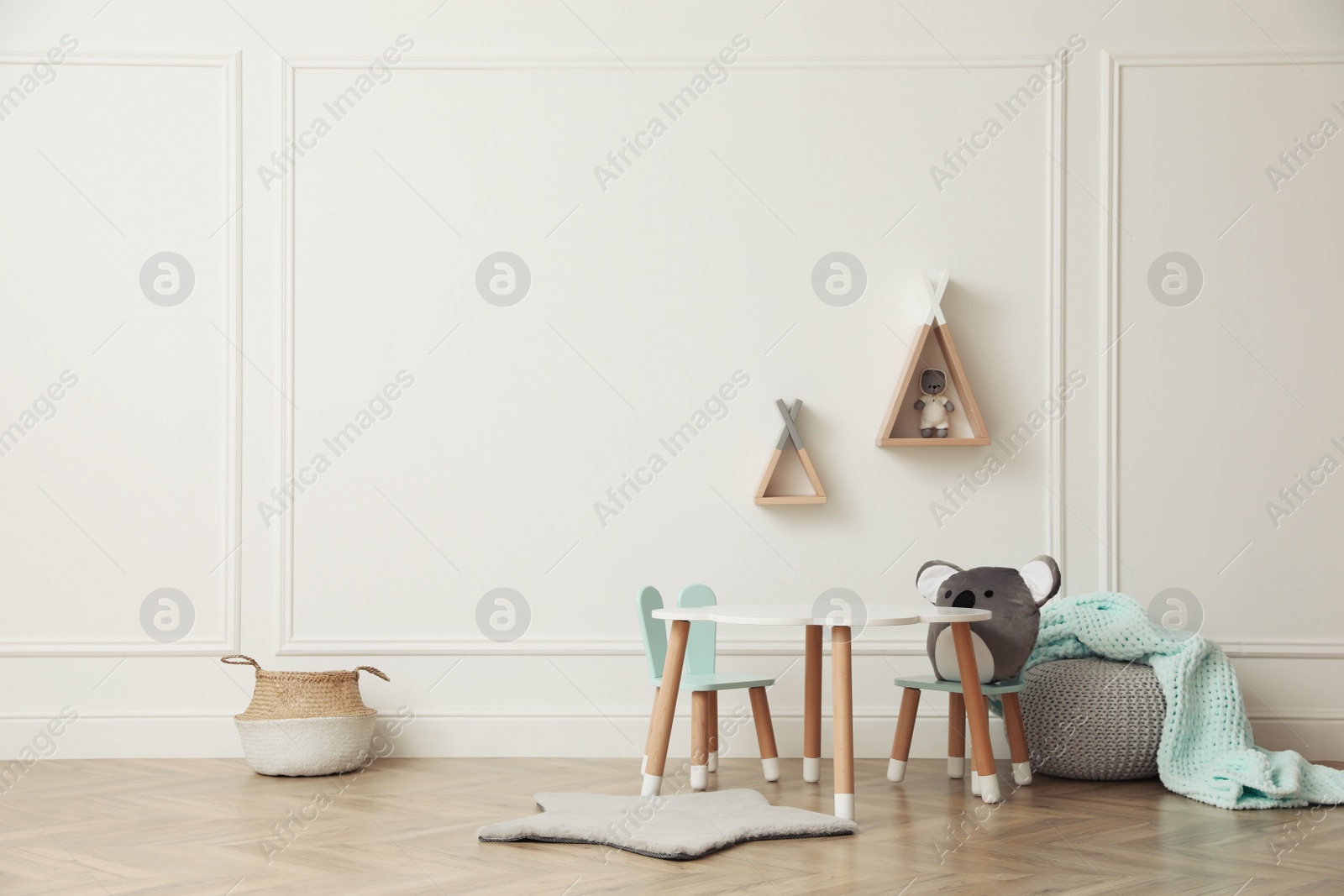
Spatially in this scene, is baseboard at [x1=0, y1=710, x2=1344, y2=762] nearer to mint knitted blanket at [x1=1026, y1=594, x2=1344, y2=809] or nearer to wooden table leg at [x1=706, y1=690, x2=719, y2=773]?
wooden table leg at [x1=706, y1=690, x2=719, y2=773]

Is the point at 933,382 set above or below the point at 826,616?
above

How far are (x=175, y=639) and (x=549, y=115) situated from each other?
206 cm

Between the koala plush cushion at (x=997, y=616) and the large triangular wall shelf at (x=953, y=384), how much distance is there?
52cm

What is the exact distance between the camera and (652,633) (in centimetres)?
287

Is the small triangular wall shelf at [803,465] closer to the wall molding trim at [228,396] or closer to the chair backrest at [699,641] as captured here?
the chair backrest at [699,641]

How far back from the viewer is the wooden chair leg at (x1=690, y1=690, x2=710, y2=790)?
2791 mm

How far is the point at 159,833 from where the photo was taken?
2.34 meters

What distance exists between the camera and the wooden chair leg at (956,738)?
2.95 m

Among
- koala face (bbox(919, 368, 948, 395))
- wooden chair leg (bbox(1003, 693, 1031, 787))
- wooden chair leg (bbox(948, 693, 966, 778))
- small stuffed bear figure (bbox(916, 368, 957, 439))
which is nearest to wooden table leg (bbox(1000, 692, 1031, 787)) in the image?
wooden chair leg (bbox(1003, 693, 1031, 787))

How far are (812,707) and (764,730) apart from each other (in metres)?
0.15

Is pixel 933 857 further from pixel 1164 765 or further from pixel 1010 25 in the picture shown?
pixel 1010 25

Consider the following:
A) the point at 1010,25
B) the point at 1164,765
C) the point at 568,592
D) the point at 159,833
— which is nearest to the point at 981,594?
the point at 1164,765

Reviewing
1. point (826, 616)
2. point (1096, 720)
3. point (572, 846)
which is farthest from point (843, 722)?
point (1096, 720)

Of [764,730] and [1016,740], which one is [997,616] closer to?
[1016,740]
